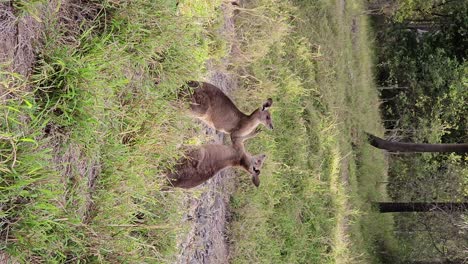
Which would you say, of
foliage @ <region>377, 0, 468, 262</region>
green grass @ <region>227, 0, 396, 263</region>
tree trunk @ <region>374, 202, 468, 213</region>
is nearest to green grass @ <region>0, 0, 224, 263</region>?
green grass @ <region>227, 0, 396, 263</region>

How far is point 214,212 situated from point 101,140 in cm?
→ 272

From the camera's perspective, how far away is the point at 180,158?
4348mm

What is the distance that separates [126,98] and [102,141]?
41 cm

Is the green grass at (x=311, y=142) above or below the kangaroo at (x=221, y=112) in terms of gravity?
below

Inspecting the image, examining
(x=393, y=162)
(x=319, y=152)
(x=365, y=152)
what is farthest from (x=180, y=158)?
(x=393, y=162)

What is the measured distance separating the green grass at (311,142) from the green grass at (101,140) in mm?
2499

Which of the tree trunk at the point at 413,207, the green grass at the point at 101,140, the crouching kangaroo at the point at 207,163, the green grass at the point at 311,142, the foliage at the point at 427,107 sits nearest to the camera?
the green grass at the point at 101,140

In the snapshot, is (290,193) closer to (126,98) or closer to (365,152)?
(365,152)

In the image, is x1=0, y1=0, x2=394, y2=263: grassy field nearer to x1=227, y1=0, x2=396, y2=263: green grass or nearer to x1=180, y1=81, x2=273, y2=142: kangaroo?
x1=227, y1=0, x2=396, y2=263: green grass

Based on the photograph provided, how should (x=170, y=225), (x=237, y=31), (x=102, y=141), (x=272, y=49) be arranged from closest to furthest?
(x=102, y=141) < (x=170, y=225) < (x=237, y=31) < (x=272, y=49)

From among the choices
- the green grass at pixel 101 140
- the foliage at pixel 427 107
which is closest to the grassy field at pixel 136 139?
the green grass at pixel 101 140

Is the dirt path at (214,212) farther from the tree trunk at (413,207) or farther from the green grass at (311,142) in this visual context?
the tree trunk at (413,207)

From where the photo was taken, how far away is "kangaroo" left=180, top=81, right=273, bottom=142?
4473 millimetres

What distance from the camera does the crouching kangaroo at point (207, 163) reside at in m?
4.33
